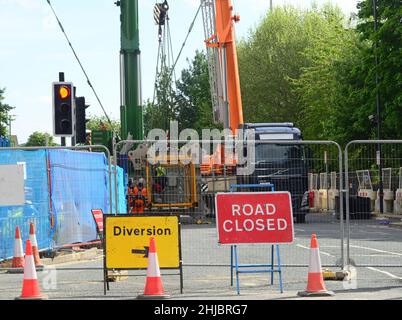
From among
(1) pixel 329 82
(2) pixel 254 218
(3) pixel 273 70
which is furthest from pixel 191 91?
(2) pixel 254 218

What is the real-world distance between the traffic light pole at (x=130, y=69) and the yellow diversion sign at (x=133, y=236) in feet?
29.3

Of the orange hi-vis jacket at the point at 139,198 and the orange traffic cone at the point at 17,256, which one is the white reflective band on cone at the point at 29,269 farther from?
the orange hi-vis jacket at the point at 139,198

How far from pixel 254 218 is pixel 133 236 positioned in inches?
66.6

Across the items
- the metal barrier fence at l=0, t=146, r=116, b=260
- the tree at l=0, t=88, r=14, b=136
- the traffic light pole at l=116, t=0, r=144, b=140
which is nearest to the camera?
the metal barrier fence at l=0, t=146, r=116, b=260

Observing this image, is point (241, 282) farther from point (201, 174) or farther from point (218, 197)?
point (201, 174)

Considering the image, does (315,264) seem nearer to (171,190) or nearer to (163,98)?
(171,190)

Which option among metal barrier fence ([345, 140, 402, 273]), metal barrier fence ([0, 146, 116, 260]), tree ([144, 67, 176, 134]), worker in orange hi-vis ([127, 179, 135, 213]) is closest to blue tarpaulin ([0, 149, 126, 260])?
metal barrier fence ([0, 146, 116, 260])

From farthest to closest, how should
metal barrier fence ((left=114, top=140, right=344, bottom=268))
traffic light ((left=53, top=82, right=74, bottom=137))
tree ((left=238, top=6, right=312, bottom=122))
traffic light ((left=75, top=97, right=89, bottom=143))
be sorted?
tree ((left=238, top=6, right=312, bottom=122)) → traffic light ((left=75, top=97, right=89, bottom=143)) → traffic light ((left=53, top=82, right=74, bottom=137)) → metal barrier fence ((left=114, top=140, right=344, bottom=268))

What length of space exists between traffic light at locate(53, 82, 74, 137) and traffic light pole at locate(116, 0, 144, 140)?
8.89 ft

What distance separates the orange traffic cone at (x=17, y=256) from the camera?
53.3ft

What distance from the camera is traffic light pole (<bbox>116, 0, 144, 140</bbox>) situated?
880 inches

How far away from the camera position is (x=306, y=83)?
208ft

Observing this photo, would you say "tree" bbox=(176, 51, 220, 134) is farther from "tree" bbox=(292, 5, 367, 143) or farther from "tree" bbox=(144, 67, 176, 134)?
"tree" bbox=(144, 67, 176, 134)
